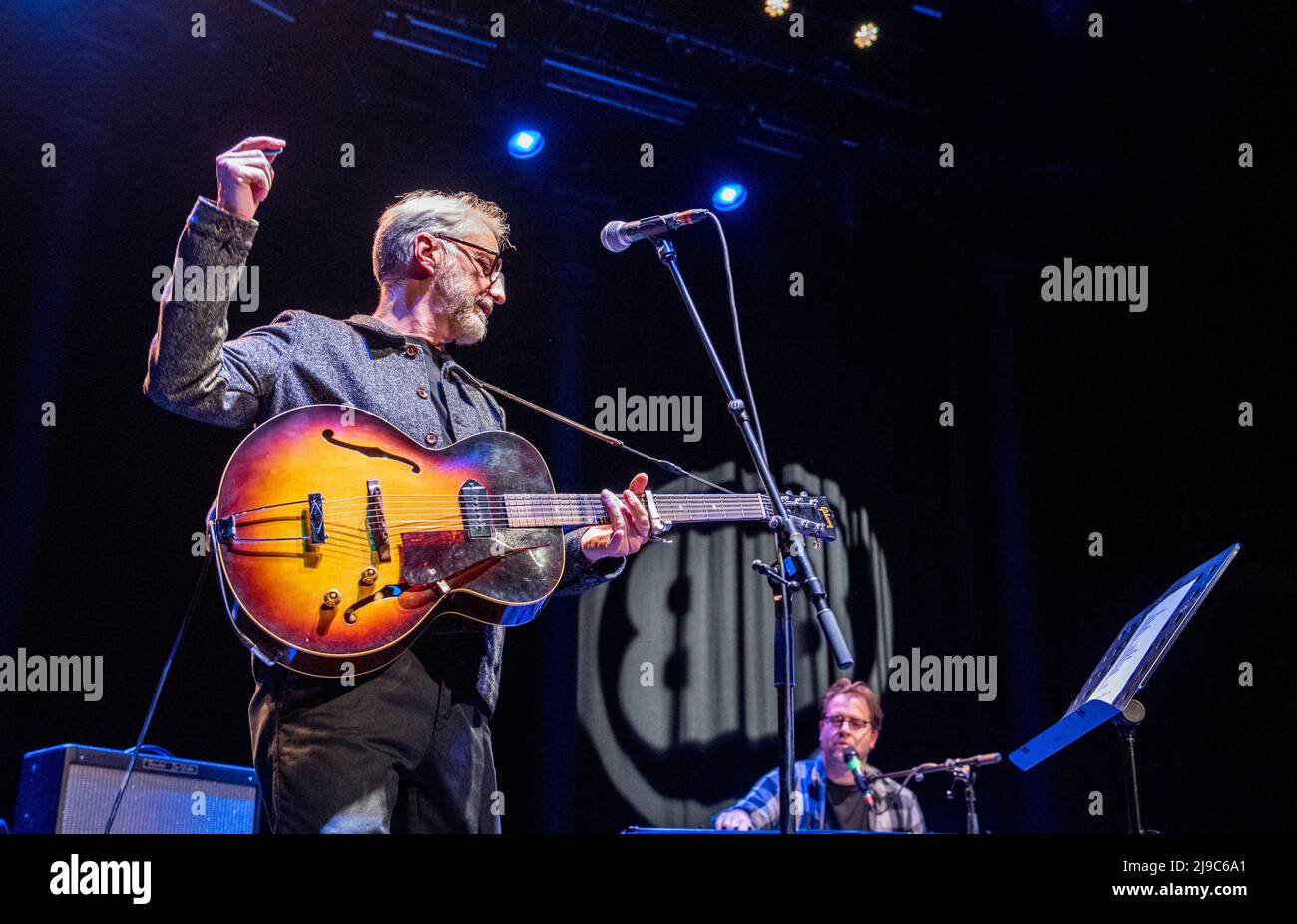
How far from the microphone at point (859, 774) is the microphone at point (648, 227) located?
3.29 metres

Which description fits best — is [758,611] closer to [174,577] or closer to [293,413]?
[174,577]

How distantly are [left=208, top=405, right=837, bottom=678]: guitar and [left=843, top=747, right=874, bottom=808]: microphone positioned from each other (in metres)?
3.05

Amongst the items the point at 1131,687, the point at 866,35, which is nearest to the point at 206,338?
the point at 1131,687

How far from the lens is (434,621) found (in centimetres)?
259

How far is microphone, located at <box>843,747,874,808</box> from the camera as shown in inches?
216

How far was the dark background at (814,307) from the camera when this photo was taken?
16.3 ft

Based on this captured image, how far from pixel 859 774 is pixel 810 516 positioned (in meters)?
2.61

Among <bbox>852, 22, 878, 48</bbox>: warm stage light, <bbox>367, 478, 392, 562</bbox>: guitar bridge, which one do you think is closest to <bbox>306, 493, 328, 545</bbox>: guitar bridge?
<bbox>367, 478, 392, 562</bbox>: guitar bridge

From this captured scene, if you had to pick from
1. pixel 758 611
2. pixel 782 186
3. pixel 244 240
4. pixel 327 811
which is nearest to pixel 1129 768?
pixel 327 811

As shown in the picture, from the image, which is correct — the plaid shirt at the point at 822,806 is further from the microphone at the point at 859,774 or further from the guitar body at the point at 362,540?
Answer: the guitar body at the point at 362,540

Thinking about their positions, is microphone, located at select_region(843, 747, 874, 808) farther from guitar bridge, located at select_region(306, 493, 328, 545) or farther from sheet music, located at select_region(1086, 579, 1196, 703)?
guitar bridge, located at select_region(306, 493, 328, 545)

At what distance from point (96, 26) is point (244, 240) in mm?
3191

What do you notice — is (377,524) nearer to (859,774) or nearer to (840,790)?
(859,774)

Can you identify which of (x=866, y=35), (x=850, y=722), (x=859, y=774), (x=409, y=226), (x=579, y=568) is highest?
(x=866, y=35)
